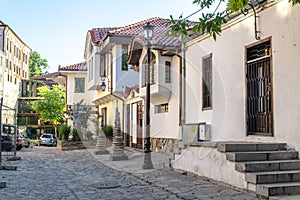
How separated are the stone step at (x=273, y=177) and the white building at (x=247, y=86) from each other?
25cm

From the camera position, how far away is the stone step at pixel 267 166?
7.35 m

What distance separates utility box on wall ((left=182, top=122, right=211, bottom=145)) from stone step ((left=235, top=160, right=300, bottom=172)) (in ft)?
13.7

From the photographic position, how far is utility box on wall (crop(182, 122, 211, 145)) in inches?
478

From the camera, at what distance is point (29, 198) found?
749 cm

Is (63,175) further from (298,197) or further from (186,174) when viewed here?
(298,197)

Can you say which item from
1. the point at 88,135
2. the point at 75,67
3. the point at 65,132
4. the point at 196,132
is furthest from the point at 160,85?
the point at 75,67

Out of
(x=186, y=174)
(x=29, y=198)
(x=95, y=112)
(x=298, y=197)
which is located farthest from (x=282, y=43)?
(x=95, y=112)

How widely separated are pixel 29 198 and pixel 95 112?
23564 millimetres

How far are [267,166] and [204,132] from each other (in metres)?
4.80

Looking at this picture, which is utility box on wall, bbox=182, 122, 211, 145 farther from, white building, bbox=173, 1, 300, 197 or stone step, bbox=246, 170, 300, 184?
stone step, bbox=246, 170, 300, 184

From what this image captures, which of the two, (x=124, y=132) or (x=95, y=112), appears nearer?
(x=124, y=132)

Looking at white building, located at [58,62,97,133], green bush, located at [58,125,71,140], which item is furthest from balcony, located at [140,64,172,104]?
white building, located at [58,62,97,133]

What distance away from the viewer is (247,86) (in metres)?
9.92

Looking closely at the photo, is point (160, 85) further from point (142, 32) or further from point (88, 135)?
point (88, 135)
